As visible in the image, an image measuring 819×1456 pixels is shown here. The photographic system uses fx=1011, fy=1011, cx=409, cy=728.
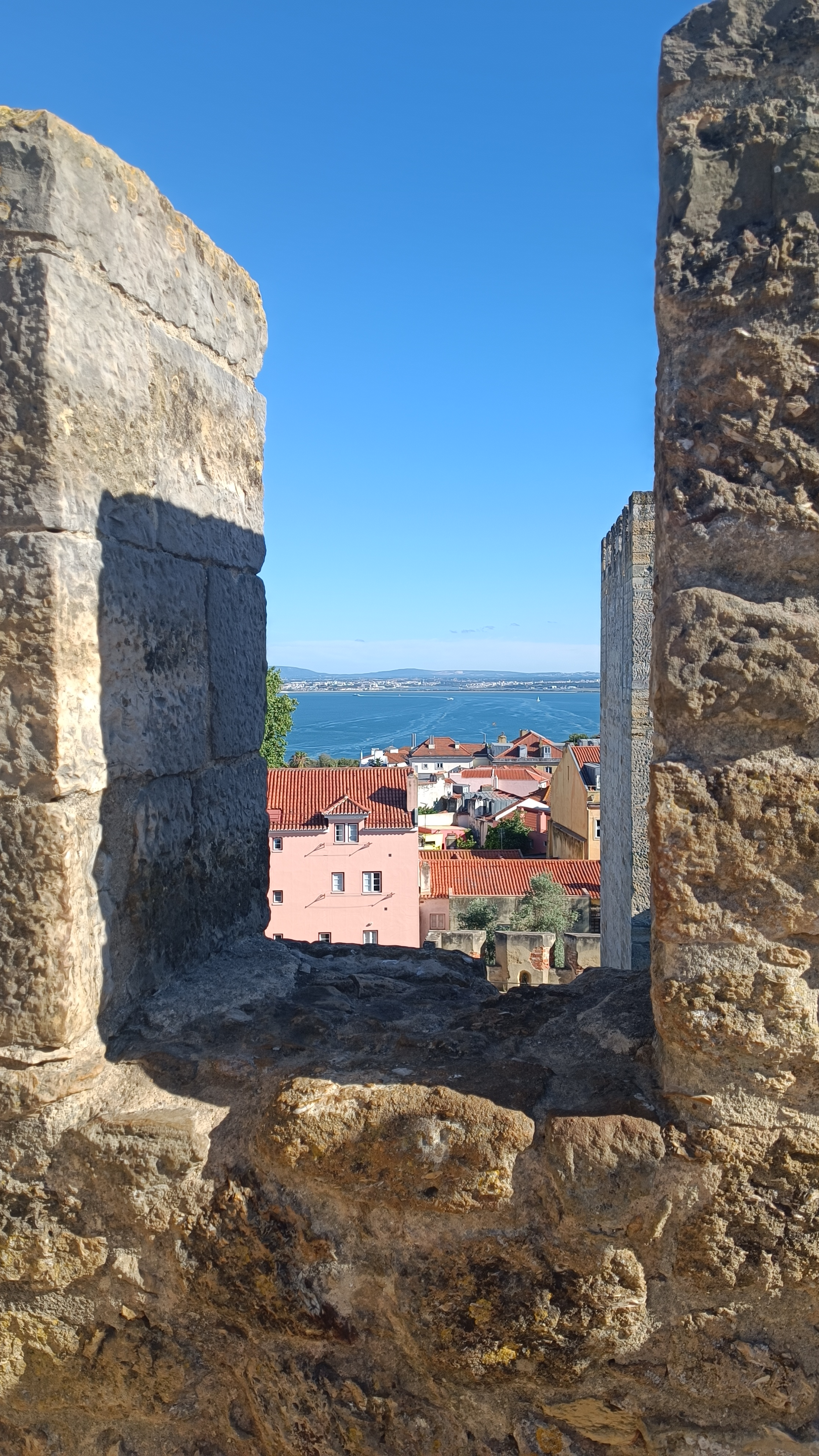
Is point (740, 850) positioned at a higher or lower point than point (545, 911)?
higher

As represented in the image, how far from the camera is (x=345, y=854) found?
17.4m

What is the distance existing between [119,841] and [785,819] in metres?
1.21

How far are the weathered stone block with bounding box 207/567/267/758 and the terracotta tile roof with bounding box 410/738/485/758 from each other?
5576cm

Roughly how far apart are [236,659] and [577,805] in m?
21.0

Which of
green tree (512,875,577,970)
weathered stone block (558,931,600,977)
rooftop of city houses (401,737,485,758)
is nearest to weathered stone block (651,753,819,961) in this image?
weathered stone block (558,931,600,977)

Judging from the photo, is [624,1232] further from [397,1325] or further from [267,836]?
[267,836]

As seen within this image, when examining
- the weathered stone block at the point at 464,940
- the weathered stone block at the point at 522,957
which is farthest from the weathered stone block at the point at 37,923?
the weathered stone block at the point at 464,940

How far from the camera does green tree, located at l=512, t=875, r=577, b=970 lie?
1781 cm

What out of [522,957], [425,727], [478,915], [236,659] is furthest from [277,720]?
[425,727]

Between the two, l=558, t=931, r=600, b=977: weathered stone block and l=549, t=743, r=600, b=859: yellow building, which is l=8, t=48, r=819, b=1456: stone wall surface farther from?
l=549, t=743, r=600, b=859: yellow building

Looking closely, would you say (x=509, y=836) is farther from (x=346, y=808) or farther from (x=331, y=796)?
(x=346, y=808)

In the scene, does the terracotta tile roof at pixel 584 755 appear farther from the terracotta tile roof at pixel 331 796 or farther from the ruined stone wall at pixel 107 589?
the ruined stone wall at pixel 107 589

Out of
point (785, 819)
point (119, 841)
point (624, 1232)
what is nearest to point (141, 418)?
point (119, 841)

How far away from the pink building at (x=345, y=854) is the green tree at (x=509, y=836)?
1188 centimetres
